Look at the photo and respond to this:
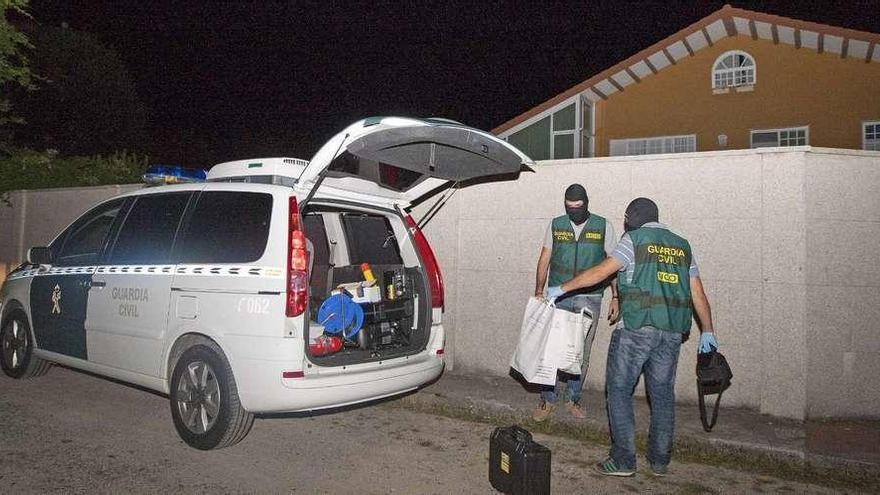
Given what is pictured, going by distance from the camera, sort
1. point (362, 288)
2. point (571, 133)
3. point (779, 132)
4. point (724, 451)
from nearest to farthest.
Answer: point (724, 451)
point (362, 288)
point (779, 132)
point (571, 133)

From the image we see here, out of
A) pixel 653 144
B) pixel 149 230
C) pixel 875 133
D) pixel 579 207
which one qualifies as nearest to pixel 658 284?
pixel 579 207

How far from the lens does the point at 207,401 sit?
461cm

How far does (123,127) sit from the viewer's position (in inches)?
1075

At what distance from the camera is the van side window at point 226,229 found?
4473mm

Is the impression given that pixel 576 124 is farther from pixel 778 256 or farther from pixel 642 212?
pixel 642 212

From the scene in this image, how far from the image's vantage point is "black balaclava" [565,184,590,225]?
213 inches

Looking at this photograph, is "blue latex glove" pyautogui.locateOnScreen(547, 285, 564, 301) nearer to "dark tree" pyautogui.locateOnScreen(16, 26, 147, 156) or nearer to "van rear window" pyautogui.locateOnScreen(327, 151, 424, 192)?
"van rear window" pyautogui.locateOnScreen(327, 151, 424, 192)

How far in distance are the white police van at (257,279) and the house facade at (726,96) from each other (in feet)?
37.7

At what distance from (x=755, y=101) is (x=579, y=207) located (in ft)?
40.0

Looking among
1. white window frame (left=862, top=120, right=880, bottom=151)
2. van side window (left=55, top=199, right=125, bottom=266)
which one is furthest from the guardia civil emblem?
white window frame (left=862, top=120, right=880, bottom=151)

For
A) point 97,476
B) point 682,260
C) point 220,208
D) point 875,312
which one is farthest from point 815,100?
point 97,476

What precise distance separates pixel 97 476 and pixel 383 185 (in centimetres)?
287

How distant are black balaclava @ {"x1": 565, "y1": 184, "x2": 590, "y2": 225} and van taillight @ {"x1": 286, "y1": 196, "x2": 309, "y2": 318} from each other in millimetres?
2278

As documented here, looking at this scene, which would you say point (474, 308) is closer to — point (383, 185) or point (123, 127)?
point (383, 185)
